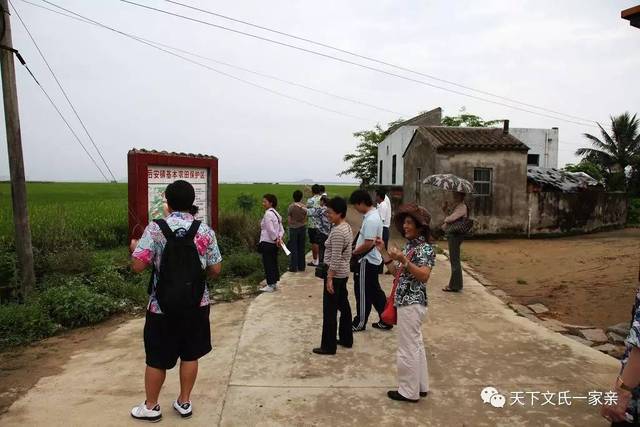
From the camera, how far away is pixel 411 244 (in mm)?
3529

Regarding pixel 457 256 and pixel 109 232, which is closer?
pixel 457 256

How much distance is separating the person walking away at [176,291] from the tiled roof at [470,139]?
12.0m

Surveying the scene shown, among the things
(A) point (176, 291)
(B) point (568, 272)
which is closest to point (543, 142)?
(B) point (568, 272)

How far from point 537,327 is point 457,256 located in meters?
1.70

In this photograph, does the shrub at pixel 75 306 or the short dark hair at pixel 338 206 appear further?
the shrub at pixel 75 306

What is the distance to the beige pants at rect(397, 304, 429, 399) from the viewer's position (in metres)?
3.44

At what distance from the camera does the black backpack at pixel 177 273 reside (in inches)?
115

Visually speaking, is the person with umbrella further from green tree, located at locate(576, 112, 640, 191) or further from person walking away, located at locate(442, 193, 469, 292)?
green tree, located at locate(576, 112, 640, 191)

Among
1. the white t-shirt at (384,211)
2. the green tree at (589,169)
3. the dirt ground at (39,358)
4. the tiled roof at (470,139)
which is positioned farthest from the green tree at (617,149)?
the dirt ground at (39,358)

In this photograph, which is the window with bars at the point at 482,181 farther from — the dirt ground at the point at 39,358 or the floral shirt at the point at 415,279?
the floral shirt at the point at 415,279

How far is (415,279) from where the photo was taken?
3467 mm

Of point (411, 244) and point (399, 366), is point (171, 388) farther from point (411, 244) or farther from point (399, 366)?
point (411, 244)

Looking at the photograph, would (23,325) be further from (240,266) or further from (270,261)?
(240,266)

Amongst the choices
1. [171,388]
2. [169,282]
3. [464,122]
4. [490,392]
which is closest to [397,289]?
[490,392]
